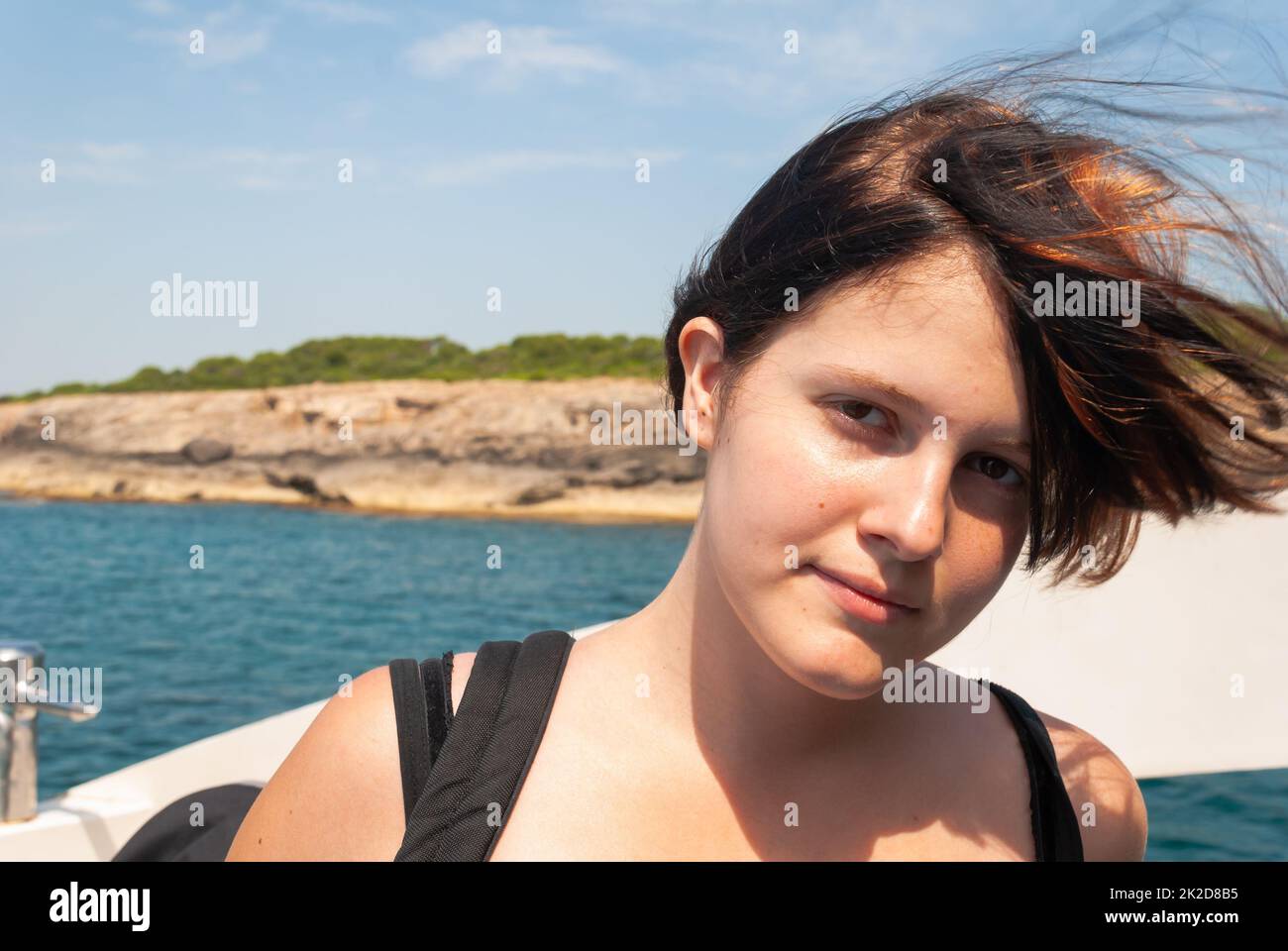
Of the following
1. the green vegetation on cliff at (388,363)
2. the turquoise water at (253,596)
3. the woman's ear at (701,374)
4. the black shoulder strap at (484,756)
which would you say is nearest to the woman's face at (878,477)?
the woman's ear at (701,374)

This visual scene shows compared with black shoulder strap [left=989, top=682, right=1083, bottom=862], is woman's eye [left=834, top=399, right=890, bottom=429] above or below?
above

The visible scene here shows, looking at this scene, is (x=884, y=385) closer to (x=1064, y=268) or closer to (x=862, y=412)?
(x=862, y=412)

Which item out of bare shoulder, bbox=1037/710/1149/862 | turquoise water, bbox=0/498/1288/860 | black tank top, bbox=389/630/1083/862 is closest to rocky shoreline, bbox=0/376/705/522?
turquoise water, bbox=0/498/1288/860

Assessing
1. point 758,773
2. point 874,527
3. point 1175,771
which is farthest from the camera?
point 1175,771

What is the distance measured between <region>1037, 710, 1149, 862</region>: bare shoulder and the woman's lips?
1.58 feet

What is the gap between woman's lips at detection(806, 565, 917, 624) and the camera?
113 centimetres

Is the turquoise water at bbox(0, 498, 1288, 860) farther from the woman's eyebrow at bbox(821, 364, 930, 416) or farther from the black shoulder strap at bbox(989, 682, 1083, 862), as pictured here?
the woman's eyebrow at bbox(821, 364, 930, 416)

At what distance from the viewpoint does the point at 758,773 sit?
1396mm

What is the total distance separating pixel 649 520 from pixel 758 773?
127ft

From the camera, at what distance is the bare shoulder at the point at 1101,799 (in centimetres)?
145

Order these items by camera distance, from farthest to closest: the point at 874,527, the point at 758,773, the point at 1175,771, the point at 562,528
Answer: the point at 562,528, the point at 1175,771, the point at 758,773, the point at 874,527

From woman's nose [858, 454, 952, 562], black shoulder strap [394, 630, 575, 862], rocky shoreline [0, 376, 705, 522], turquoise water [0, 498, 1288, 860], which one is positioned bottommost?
turquoise water [0, 498, 1288, 860]
